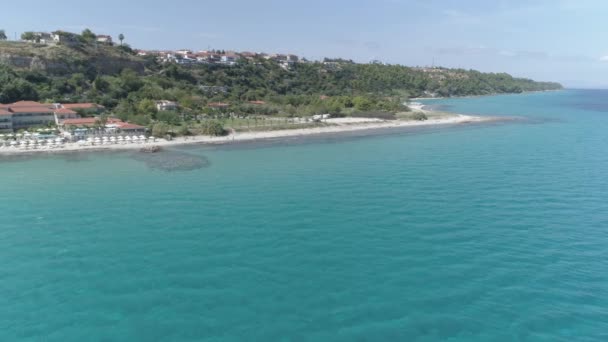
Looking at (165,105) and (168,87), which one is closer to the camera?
(165,105)

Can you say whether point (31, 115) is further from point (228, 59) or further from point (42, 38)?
point (228, 59)

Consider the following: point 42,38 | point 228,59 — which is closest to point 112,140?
point 42,38

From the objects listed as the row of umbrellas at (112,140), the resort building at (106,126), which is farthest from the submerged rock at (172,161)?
the resort building at (106,126)

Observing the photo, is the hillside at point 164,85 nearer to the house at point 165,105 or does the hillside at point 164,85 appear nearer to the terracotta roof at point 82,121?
the house at point 165,105

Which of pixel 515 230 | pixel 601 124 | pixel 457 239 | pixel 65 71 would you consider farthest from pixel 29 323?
pixel 601 124

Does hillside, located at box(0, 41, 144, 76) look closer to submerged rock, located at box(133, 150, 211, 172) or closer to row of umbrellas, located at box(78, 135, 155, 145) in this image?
row of umbrellas, located at box(78, 135, 155, 145)

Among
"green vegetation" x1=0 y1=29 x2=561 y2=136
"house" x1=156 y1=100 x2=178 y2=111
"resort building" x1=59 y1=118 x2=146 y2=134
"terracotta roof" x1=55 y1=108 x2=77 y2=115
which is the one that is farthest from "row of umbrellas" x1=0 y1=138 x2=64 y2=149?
"house" x1=156 y1=100 x2=178 y2=111

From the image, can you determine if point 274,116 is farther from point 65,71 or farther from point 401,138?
point 65,71
